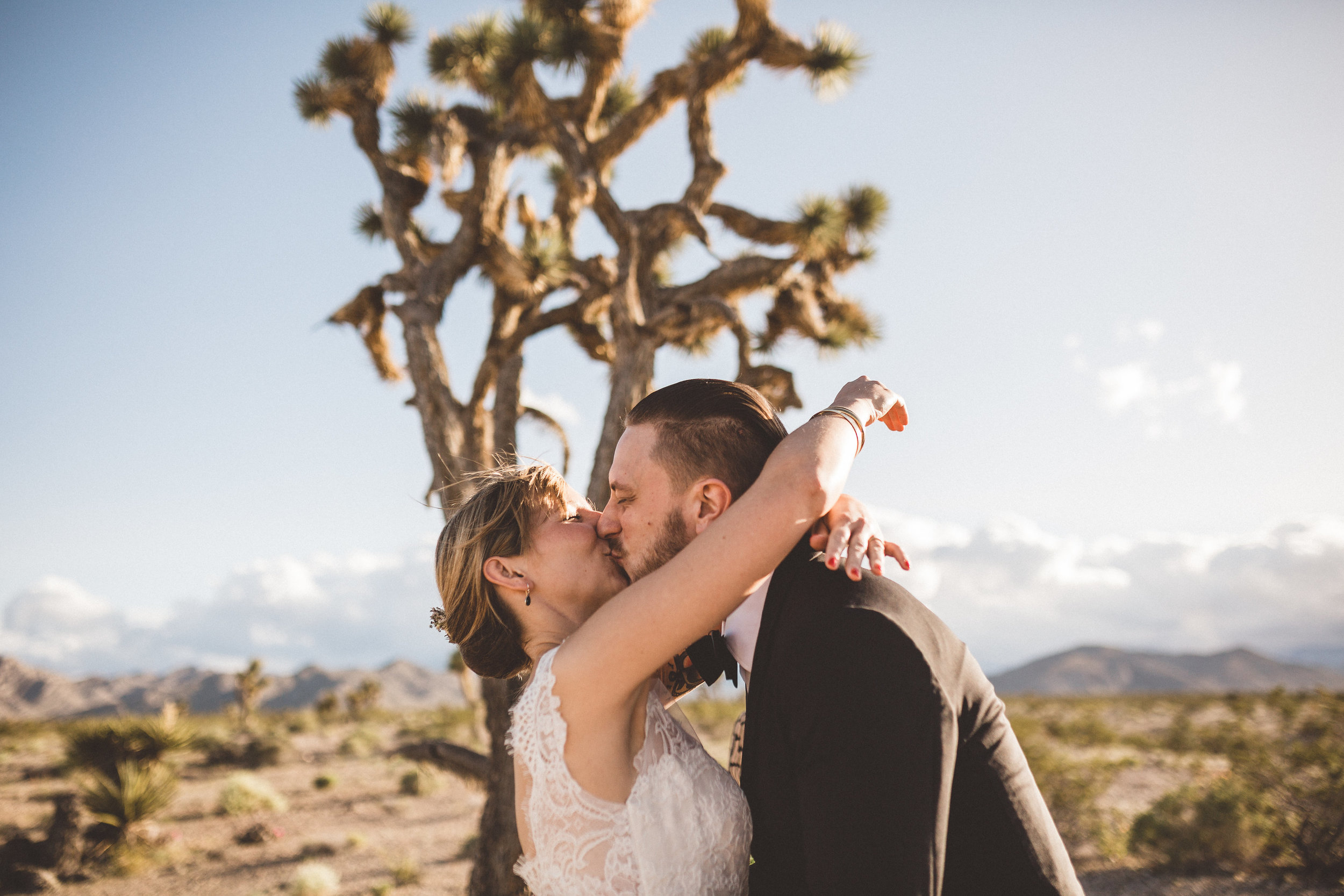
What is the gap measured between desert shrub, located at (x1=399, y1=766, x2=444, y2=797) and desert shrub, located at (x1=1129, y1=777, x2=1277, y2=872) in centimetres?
1302

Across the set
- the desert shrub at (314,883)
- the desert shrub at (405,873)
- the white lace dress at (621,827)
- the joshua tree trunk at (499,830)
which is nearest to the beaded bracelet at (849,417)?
the white lace dress at (621,827)

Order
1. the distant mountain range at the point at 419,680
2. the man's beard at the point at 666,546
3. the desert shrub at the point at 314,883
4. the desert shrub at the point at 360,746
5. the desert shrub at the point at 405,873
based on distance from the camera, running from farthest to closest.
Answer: the distant mountain range at the point at 419,680 → the desert shrub at the point at 360,746 → the desert shrub at the point at 405,873 → the desert shrub at the point at 314,883 → the man's beard at the point at 666,546

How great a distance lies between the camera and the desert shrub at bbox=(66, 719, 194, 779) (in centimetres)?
1172

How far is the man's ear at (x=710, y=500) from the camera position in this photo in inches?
69.4

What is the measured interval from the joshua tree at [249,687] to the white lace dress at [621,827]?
89.6ft

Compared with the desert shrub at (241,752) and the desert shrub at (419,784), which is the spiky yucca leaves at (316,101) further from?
the desert shrub at (241,752)

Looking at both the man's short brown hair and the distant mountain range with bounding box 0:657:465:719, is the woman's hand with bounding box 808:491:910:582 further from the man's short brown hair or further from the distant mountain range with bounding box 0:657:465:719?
the distant mountain range with bounding box 0:657:465:719

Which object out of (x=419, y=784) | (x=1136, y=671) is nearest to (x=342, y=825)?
(x=419, y=784)

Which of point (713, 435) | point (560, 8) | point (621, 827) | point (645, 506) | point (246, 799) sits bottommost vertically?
point (621, 827)

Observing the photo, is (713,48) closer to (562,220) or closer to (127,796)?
(562,220)

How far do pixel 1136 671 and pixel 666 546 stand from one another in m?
156

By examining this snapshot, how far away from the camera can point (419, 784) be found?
51.3 ft

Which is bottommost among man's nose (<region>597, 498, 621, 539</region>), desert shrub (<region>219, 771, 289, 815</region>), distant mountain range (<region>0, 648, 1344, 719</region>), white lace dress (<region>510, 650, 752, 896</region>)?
white lace dress (<region>510, 650, 752, 896</region>)

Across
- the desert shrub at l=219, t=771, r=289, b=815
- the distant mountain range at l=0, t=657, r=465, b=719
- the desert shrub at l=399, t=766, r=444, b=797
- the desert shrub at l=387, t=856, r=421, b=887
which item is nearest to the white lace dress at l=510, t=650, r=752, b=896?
the desert shrub at l=387, t=856, r=421, b=887
